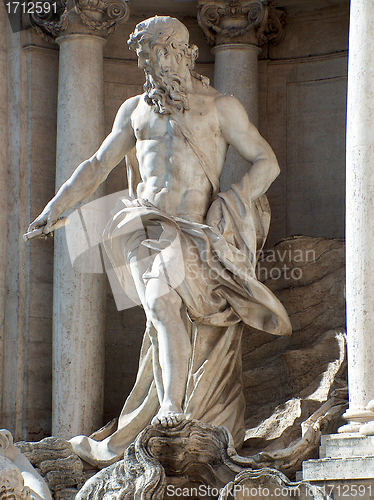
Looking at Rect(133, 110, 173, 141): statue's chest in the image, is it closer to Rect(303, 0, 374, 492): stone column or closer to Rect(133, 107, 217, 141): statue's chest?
Rect(133, 107, 217, 141): statue's chest

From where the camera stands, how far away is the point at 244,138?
29.8 feet

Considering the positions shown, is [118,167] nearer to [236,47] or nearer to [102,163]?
[236,47]

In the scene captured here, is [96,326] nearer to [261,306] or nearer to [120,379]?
[120,379]

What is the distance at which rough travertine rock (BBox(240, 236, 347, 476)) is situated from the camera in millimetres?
9078

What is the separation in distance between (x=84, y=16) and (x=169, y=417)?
4050mm

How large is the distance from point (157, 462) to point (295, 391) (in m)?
2.02

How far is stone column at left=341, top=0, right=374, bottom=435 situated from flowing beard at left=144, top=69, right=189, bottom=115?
1.29 m

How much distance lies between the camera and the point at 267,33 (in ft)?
36.1

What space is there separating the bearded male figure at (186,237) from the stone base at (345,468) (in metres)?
1.14

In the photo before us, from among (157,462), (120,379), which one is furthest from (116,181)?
(157,462)

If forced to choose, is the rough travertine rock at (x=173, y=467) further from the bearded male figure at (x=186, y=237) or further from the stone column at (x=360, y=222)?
the stone column at (x=360, y=222)

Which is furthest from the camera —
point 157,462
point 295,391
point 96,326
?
point 96,326

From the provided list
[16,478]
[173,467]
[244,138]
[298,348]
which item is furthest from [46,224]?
[16,478]

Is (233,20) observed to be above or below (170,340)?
above
